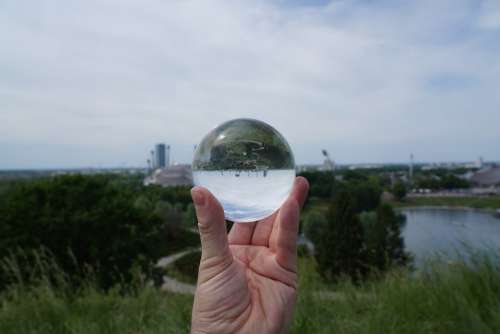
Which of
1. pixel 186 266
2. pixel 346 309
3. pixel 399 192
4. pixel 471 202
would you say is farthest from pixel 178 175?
pixel 399 192

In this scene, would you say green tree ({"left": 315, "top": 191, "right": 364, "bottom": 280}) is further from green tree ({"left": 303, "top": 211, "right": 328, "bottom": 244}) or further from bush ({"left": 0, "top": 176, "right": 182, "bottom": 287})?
bush ({"left": 0, "top": 176, "right": 182, "bottom": 287})

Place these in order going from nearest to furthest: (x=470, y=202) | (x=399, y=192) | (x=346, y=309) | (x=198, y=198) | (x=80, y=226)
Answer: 1. (x=198, y=198)
2. (x=346, y=309)
3. (x=80, y=226)
4. (x=470, y=202)
5. (x=399, y=192)

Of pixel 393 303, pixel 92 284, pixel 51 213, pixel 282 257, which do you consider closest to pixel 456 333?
pixel 393 303

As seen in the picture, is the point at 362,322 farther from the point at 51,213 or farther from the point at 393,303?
the point at 51,213

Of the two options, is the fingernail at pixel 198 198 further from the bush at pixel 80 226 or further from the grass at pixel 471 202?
the grass at pixel 471 202

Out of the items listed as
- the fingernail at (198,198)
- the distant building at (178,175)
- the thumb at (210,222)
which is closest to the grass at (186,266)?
the distant building at (178,175)

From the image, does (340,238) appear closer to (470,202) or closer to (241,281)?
(470,202)

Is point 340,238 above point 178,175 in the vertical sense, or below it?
below
